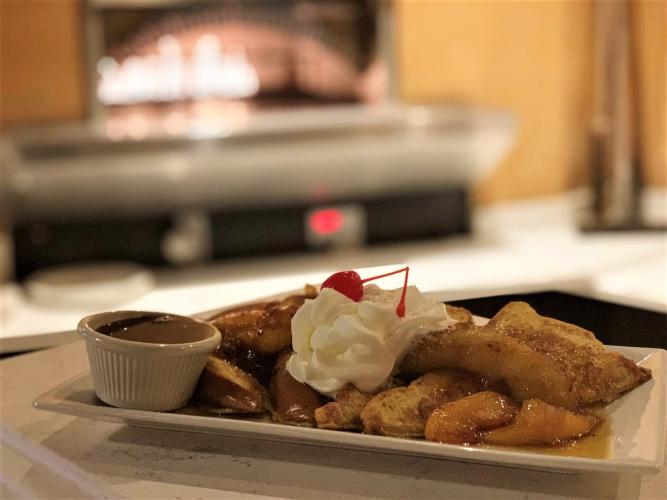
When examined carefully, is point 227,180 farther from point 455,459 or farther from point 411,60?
point 455,459

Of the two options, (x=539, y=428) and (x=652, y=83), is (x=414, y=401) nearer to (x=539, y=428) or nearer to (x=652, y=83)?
(x=539, y=428)

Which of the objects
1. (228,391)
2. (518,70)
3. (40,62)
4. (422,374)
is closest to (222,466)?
(228,391)

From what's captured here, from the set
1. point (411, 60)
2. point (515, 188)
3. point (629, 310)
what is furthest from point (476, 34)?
point (629, 310)

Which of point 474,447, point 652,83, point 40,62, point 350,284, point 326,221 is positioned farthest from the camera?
point 652,83

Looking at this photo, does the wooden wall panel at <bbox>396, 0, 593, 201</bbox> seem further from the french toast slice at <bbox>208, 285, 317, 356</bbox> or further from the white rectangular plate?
the white rectangular plate

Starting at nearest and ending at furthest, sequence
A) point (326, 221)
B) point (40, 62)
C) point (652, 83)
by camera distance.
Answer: point (40, 62) < point (326, 221) < point (652, 83)

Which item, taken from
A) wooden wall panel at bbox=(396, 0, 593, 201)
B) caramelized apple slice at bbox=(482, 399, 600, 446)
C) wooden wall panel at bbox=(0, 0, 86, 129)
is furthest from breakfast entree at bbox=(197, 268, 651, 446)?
wooden wall panel at bbox=(396, 0, 593, 201)

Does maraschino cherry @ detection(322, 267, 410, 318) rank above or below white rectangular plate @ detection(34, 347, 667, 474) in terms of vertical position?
above
